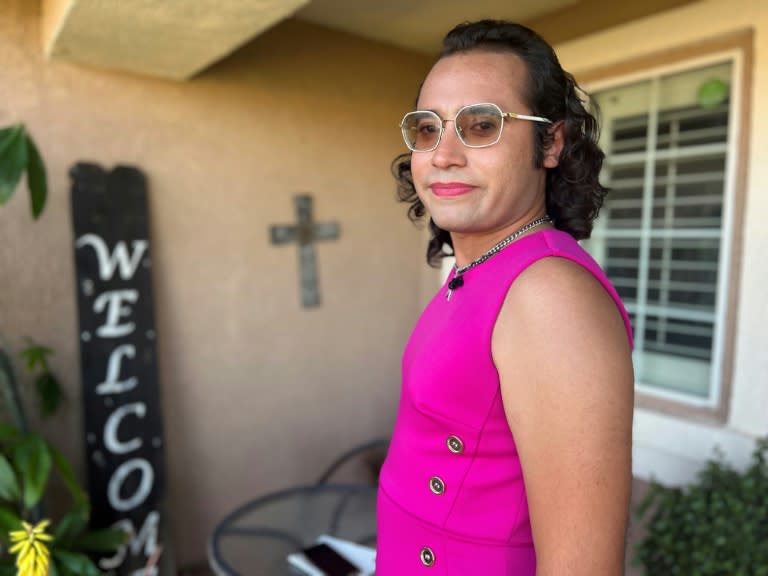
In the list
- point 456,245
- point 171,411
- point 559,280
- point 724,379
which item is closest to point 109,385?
point 171,411

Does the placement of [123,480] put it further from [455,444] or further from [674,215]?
[674,215]

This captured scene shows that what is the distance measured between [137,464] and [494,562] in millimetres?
2512

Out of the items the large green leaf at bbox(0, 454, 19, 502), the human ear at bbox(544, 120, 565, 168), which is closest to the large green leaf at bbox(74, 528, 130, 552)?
the large green leaf at bbox(0, 454, 19, 502)

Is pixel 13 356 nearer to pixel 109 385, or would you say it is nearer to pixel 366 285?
pixel 109 385

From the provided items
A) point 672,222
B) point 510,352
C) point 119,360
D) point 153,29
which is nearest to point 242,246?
point 119,360

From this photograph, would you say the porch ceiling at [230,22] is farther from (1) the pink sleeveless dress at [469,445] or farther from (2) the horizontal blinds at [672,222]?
(1) the pink sleeveless dress at [469,445]

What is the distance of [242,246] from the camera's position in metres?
3.35

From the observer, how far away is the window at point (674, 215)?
2832 millimetres

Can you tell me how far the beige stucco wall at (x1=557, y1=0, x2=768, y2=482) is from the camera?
8.16ft

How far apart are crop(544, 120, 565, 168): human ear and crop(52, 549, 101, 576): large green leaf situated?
2.02m

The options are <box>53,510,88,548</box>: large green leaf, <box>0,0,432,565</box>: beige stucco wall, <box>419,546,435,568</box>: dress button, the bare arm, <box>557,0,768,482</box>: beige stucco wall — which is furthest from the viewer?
<box>0,0,432,565</box>: beige stucco wall

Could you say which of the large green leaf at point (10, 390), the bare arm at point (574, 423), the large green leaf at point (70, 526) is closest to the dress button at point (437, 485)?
the bare arm at point (574, 423)

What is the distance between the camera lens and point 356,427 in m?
3.96

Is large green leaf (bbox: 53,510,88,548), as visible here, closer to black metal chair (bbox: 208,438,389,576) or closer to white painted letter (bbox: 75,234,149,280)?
black metal chair (bbox: 208,438,389,576)
